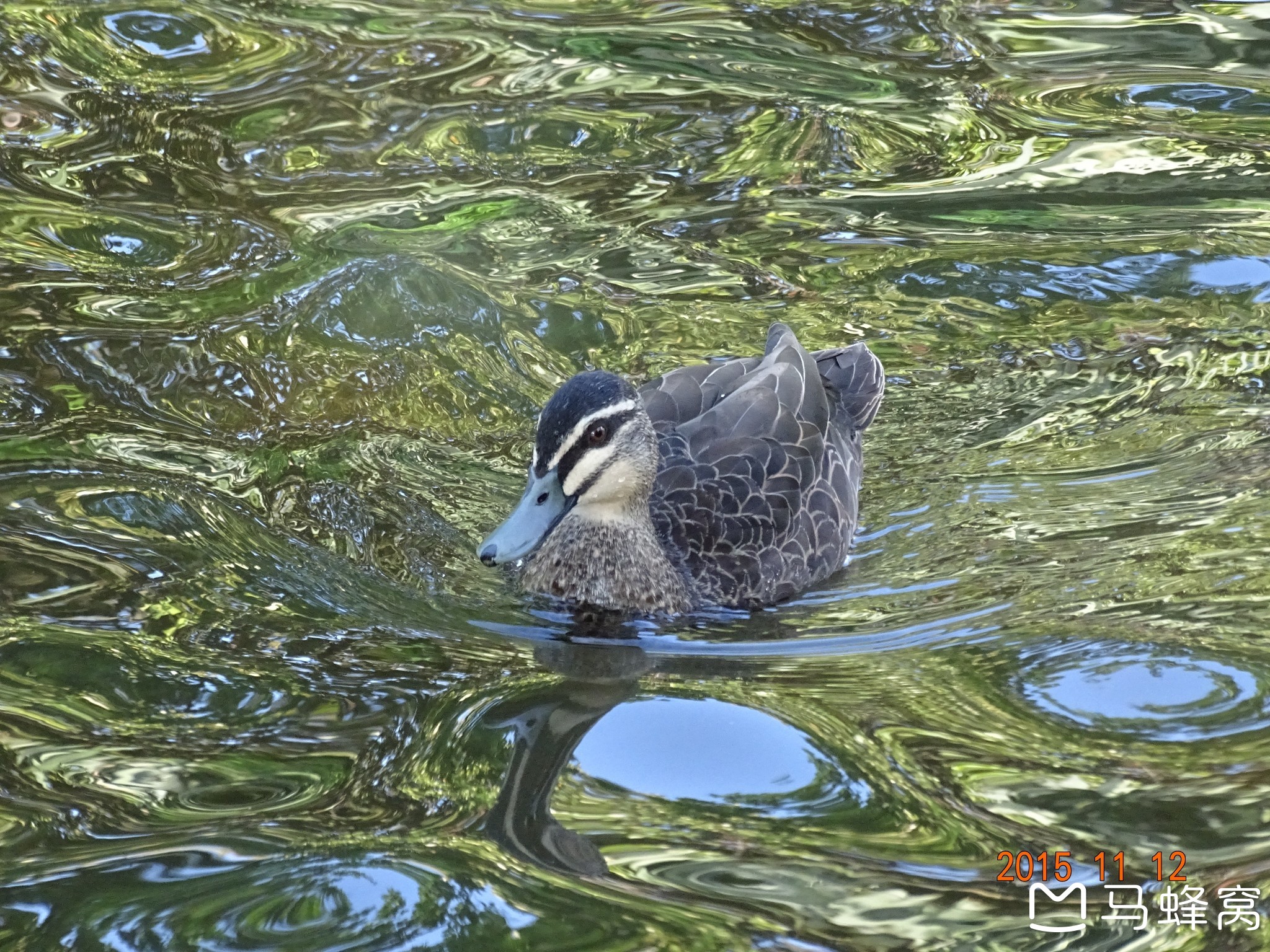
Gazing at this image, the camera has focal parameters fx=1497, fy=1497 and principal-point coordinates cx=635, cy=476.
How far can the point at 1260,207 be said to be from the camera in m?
9.58

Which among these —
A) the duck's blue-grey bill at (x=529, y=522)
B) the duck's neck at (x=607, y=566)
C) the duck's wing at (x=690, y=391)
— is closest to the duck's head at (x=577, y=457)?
the duck's blue-grey bill at (x=529, y=522)

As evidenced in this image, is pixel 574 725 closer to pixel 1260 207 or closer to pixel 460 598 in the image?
pixel 460 598

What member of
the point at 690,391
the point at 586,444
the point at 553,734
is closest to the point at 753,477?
the point at 690,391

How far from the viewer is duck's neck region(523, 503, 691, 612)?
6.50m

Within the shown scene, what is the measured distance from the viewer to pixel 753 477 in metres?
6.75

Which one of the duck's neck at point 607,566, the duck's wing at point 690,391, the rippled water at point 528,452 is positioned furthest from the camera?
the duck's wing at point 690,391

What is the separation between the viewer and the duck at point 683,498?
6.16 meters

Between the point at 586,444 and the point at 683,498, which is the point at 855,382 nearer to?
the point at 683,498

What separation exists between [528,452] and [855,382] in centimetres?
174

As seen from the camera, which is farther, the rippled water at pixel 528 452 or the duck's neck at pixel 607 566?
the duck's neck at pixel 607 566

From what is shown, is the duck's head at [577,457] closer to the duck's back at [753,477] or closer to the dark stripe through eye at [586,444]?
the dark stripe through eye at [586,444]

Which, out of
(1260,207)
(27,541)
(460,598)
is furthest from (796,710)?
(1260,207)

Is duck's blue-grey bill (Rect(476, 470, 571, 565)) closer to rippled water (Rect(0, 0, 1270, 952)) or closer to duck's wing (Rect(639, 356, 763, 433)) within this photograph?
rippled water (Rect(0, 0, 1270, 952))

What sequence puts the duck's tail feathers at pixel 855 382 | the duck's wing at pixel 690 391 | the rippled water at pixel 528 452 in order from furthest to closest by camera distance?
the duck's tail feathers at pixel 855 382, the duck's wing at pixel 690 391, the rippled water at pixel 528 452
